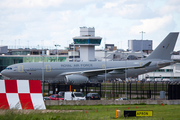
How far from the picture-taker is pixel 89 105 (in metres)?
24.5

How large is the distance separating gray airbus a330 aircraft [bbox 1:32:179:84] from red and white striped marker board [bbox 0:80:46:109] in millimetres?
29137

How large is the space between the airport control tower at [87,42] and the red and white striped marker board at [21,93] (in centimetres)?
5674

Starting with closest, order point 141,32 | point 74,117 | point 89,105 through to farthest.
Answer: point 74,117
point 89,105
point 141,32

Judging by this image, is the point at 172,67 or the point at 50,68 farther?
the point at 172,67

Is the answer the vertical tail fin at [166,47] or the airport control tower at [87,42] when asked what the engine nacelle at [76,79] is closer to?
the vertical tail fin at [166,47]

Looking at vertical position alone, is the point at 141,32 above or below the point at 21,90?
above

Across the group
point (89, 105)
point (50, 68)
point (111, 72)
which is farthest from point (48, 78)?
point (89, 105)

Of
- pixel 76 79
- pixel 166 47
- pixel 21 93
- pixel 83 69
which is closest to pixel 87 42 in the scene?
pixel 83 69

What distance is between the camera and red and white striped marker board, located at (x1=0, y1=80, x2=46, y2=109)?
1750 cm

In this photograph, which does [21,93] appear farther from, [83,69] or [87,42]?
[87,42]

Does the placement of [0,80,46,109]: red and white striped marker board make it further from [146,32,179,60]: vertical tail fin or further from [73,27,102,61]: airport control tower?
[73,27,102,61]: airport control tower

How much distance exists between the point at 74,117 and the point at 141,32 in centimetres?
8957

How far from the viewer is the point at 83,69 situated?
177ft

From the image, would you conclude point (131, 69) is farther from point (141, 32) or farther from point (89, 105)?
point (141, 32)
